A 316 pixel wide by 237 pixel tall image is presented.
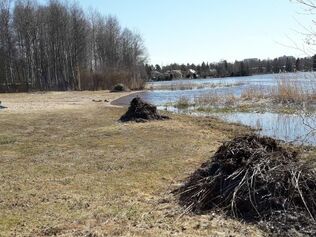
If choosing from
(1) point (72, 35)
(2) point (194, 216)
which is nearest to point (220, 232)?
(2) point (194, 216)

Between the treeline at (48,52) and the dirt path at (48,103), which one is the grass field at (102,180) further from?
the treeline at (48,52)

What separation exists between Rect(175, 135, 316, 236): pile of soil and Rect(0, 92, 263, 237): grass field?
26cm

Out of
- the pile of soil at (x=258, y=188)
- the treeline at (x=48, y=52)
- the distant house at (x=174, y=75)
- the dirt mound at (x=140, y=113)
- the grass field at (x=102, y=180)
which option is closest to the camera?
the pile of soil at (x=258, y=188)

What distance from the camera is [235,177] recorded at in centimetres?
613

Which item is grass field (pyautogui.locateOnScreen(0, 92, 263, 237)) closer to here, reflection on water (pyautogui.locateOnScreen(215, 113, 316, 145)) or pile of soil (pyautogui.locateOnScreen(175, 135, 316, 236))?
pile of soil (pyautogui.locateOnScreen(175, 135, 316, 236))

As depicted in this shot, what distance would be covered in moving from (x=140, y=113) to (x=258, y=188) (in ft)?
40.8

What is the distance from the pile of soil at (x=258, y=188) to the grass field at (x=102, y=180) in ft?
0.85

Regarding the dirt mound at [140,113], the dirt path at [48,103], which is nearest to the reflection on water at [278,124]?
the dirt mound at [140,113]

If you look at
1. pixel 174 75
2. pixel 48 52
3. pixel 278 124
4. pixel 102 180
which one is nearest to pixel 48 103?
pixel 278 124

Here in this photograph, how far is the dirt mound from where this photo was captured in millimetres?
17734

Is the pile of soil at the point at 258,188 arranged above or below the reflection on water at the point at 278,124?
above

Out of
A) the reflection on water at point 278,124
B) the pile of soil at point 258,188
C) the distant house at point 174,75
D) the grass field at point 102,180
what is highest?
the distant house at point 174,75

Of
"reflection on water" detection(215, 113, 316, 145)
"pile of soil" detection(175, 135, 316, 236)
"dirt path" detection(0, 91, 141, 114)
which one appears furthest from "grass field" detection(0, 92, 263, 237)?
"dirt path" detection(0, 91, 141, 114)

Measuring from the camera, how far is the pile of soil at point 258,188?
17.4 ft
